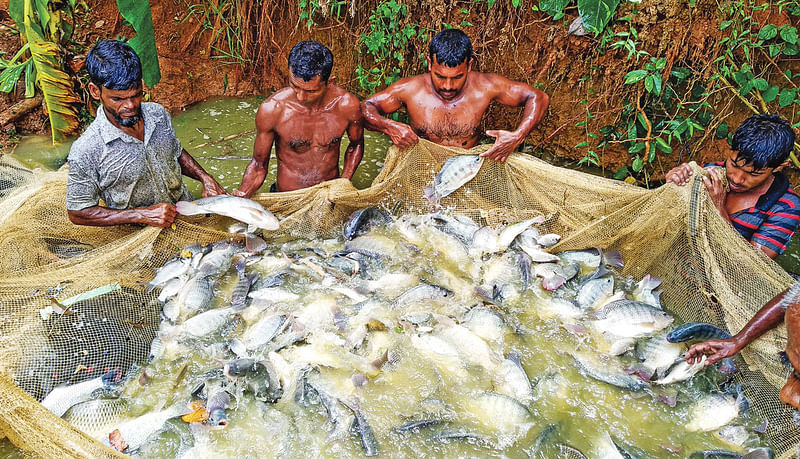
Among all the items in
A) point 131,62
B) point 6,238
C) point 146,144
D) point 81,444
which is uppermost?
point 131,62

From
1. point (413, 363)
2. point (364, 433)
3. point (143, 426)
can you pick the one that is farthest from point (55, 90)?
point (364, 433)

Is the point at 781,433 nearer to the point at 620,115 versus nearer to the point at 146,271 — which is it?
the point at 620,115

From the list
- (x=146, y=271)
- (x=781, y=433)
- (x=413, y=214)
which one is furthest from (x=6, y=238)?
(x=781, y=433)

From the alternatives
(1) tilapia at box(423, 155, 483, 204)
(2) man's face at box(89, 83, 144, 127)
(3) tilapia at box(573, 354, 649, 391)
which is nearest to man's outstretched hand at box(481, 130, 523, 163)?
(1) tilapia at box(423, 155, 483, 204)

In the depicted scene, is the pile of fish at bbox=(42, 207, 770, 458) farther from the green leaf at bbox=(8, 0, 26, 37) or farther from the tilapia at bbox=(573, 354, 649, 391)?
the green leaf at bbox=(8, 0, 26, 37)

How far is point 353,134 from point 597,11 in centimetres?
223

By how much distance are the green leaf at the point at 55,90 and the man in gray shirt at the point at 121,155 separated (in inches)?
95.5

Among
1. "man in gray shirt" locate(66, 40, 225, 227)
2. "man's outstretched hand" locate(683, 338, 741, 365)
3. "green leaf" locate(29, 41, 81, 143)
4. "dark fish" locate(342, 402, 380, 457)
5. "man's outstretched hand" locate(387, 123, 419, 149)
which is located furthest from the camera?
"green leaf" locate(29, 41, 81, 143)

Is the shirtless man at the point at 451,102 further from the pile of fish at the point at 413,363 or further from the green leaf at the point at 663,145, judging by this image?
the green leaf at the point at 663,145

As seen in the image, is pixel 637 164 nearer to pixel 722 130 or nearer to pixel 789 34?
pixel 722 130

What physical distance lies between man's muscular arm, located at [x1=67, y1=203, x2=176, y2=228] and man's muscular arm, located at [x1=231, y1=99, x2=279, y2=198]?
2.56 ft

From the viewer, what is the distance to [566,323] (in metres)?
3.40

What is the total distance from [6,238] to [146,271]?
0.80 m

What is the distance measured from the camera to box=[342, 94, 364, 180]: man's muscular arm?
428cm
